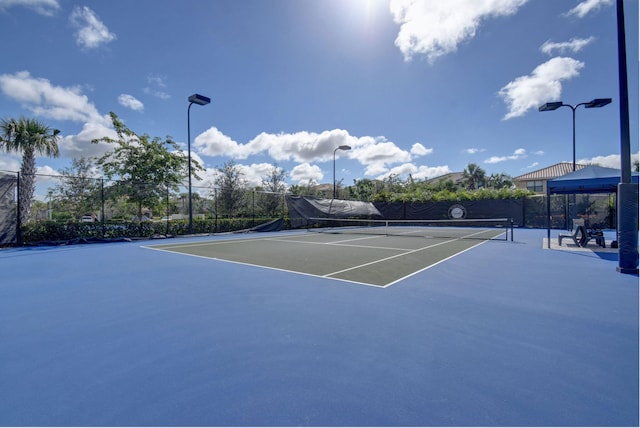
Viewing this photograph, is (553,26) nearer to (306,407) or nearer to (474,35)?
(474,35)

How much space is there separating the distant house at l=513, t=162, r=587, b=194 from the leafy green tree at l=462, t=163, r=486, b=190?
14.2ft

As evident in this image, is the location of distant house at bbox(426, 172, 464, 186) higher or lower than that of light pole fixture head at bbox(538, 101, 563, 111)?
higher

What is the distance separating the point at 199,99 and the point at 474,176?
1740 inches

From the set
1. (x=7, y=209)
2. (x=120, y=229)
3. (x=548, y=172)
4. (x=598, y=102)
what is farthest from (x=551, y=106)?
(x=548, y=172)

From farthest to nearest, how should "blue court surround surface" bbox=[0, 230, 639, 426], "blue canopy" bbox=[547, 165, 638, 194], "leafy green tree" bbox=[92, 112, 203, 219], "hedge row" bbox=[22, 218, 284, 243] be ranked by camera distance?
"leafy green tree" bbox=[92, 112, 203, 219]
"hedge row" bbox=[22, 218, 284, 243]
"blue canopy" bbox=[547, 165, 638, 194]
"blue court surround surface" bbox=[0, 230, 639, 426]

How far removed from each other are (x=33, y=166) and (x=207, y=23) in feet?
31.2

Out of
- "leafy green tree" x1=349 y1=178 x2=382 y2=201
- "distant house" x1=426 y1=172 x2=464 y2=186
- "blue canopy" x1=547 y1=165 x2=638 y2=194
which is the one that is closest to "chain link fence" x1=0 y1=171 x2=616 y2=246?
"blue canopy" x1=547 y1=165 x2=638 y2=194

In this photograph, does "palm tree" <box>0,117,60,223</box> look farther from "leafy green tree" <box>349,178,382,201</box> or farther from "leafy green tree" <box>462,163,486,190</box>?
"leafy green tree" <box>462,163,486,190</box>

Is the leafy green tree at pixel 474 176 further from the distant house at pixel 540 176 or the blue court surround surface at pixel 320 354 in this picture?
the blue court surround surface at pixel 320 354

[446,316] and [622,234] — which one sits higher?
[622,234]

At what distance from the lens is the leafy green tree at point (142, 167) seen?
14211 mm

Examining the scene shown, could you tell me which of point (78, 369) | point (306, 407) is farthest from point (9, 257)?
point (306, 407)

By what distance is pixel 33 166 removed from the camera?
465 inches

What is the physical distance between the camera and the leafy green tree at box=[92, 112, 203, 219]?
46.6ft
